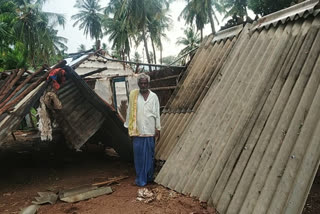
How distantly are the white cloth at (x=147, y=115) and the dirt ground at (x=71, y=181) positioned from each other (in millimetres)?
925

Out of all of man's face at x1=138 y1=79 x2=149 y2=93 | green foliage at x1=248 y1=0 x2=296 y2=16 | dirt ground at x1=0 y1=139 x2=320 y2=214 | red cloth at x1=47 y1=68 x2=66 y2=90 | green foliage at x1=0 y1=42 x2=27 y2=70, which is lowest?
dirt ground at x1=0 y1=139 x2=320 y2=214

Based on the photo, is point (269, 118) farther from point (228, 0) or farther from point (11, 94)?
point (228, 0)

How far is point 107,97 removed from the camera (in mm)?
13477

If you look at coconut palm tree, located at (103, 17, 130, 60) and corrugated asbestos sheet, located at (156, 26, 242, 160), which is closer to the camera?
corrugated asbestos sheet, located at (156, 26, 242, 160)

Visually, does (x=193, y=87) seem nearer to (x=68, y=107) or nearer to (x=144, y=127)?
(x=144, y=127)

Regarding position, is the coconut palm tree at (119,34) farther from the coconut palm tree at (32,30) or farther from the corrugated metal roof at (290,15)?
the corrugated metal roof at (290,15)

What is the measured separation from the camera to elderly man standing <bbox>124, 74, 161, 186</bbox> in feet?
13.2

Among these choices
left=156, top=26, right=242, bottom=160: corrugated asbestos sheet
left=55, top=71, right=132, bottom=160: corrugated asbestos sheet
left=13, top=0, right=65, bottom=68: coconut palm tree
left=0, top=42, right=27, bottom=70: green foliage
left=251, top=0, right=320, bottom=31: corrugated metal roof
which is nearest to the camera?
left=251, top=0, right=320, bottom=31: corrugated metal roof

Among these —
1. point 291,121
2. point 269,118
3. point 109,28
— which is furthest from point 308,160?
point 109,28

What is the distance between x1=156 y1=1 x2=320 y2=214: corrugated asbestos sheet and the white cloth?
21.8 inches

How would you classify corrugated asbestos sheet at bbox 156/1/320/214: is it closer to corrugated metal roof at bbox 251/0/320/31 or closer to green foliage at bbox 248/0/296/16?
corrugated metal roof at bbox 251/0/320/31

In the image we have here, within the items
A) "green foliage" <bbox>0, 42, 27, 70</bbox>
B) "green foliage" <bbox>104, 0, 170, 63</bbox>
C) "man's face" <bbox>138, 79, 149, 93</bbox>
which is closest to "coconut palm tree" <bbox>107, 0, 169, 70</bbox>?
"green foliage" <bbox>104, 0, 170, 63</bbox>

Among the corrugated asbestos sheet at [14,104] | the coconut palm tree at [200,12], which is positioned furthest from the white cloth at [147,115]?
the coconut palm tree at [200,12]

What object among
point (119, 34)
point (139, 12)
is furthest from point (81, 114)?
point (119, 34)
